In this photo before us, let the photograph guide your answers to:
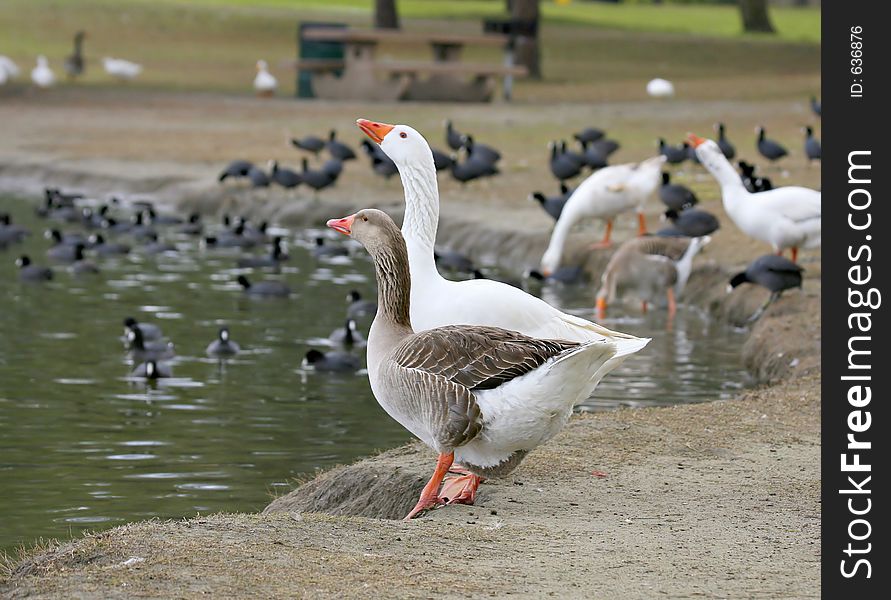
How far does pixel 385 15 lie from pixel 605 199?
29.8 m

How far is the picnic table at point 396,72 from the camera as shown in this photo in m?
36.4

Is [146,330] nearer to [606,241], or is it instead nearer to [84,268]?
[84,268]

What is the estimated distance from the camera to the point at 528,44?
43281mm

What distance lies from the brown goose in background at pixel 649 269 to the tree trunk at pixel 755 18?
45.8 meters

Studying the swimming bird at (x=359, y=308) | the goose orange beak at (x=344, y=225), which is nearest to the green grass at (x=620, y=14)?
the swimming bird at (x=359, y=308)

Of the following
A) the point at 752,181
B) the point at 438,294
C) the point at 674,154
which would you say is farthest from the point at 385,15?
the point at 438,294

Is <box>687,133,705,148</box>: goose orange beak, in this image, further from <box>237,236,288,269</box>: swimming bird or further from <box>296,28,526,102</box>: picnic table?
<box>296,28,526,102</box>: picnic table

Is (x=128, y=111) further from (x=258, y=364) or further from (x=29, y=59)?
(x=258, y=364)

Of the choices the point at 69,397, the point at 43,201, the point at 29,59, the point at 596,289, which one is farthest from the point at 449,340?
the point at 29,59

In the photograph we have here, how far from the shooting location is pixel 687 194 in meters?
20.0

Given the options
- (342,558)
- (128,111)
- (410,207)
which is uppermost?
(128,111)

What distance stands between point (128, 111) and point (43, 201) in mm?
10074

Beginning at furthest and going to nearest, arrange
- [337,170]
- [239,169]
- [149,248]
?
[239,169], [337,170], [149,248]
